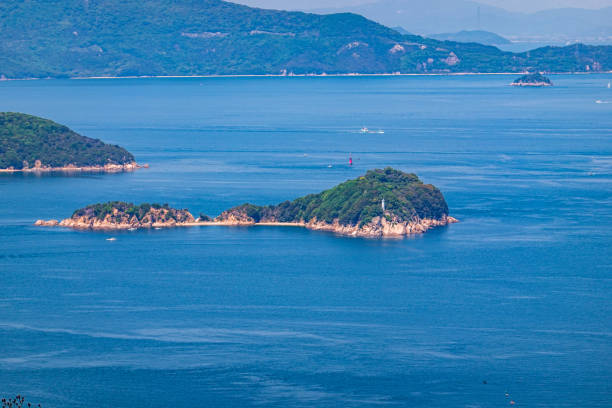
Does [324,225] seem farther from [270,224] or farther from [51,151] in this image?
[51,151]

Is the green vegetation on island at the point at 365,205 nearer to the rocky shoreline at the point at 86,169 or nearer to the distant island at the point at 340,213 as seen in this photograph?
the distant island at the point at 340,213

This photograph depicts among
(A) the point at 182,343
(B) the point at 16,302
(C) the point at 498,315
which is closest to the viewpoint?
(A) the point at 182,343

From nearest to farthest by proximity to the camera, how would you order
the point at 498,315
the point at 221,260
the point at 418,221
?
the point at 498,315 < the point at 221,260 < the point at 418,221

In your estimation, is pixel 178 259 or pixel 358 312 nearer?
pixel 358 312

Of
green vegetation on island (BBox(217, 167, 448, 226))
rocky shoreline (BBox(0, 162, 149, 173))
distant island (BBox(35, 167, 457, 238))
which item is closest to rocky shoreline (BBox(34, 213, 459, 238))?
distant island (BBox(35, 167, 457, 238))

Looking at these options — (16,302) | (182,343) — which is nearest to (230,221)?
(16,302)

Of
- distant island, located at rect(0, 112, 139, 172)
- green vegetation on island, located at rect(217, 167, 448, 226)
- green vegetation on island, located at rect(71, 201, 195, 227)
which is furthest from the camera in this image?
distant island, located at rect(0, 112, 139, 172)

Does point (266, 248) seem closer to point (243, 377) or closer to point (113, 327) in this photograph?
point (113, 327)

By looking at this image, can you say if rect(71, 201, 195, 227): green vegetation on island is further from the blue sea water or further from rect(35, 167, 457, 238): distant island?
the blue sea water
